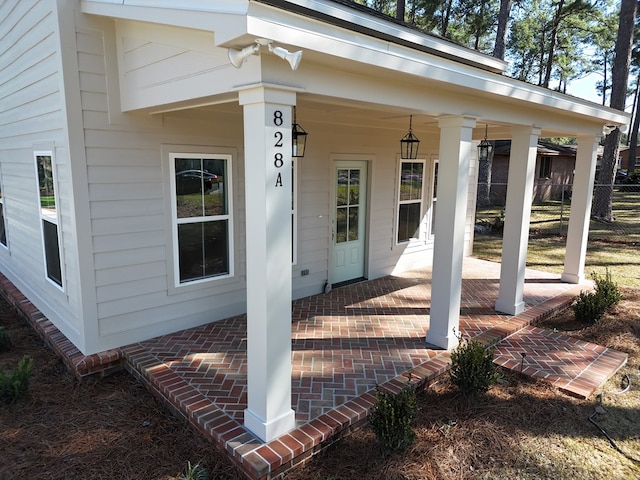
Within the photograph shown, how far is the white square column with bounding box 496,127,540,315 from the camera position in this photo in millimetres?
5609

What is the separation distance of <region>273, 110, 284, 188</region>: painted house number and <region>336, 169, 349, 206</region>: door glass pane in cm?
392

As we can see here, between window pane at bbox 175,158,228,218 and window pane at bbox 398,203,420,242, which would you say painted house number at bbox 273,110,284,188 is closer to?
window pane at bbox 175,158,228,218

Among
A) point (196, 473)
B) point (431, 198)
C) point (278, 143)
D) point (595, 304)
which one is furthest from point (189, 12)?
point (431, 198)

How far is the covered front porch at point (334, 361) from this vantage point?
10.8 feet

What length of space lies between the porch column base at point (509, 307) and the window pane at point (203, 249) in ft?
13.0

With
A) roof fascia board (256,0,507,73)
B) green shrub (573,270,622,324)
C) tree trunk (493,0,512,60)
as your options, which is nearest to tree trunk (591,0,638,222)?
tree trunk (493,0,512,60)

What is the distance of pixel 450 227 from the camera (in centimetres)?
467

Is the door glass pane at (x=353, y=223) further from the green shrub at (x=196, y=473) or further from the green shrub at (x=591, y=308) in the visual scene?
the green shrub at (x=196, y=473)

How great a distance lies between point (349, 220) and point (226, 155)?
261cm

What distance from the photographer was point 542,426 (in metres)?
3.67

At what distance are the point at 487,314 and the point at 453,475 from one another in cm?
325

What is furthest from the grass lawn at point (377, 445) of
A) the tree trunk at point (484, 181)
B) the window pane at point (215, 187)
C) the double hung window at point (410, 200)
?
the tree trunk at point (484, 181)

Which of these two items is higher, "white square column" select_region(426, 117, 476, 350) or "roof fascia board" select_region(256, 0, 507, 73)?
"roof fascia board" select_region(256, 0, 507, 73)

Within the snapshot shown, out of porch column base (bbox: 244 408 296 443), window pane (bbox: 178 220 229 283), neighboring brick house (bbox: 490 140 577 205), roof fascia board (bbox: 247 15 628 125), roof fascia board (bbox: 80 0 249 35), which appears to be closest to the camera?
roof fascia board (bbox: 80 0 249 35)
